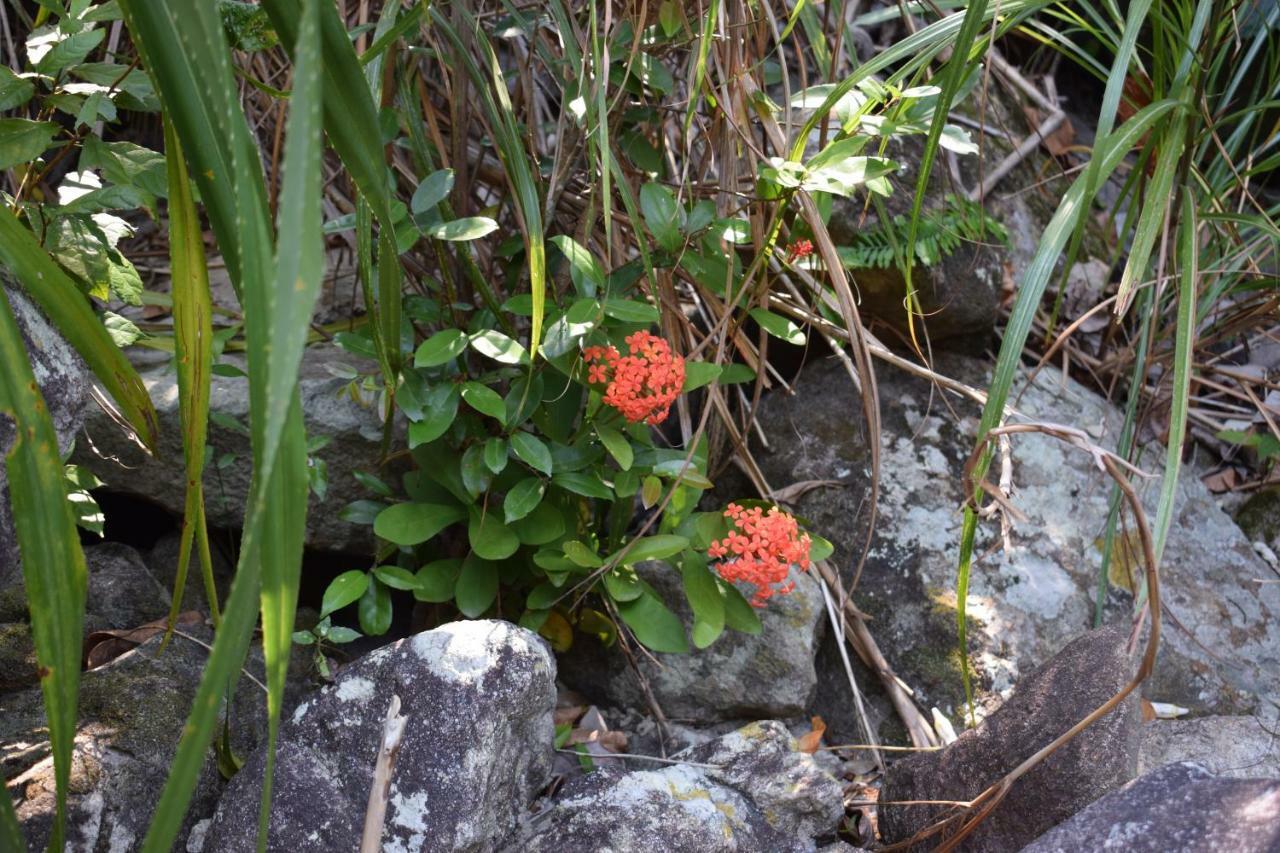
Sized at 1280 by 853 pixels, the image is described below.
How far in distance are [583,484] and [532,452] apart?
103mm

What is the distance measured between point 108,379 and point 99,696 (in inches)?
25.4

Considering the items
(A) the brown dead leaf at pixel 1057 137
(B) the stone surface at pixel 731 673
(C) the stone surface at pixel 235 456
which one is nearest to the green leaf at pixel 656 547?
(B) the stone surface at pixel 731 673

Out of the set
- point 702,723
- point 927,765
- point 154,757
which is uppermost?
point 154,757

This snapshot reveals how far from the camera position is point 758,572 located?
1.62 m

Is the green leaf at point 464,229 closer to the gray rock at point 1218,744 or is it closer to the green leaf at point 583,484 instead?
the green leaf at point 583,484

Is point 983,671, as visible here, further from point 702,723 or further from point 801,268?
point 801,268

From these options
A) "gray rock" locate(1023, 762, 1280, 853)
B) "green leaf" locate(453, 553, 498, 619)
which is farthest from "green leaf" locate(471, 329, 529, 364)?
"gray rock" locate(1023, 762, 1280, 853)

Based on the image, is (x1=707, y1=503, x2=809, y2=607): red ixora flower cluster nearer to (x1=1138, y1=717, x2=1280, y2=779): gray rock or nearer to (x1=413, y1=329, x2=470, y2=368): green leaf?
(x1=413, y1=329, x2=470, y2=368): green leaf

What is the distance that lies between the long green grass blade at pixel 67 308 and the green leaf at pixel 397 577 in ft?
1.94

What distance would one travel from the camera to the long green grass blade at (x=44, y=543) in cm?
83

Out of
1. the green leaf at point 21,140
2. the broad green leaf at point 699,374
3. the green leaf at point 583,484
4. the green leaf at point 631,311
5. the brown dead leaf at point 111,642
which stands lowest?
the brown dead leaf at point 111,642

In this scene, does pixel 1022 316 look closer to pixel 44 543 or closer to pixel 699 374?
pixel 699 374

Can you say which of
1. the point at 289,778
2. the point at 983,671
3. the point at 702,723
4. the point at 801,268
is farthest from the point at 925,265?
the point at 289,778

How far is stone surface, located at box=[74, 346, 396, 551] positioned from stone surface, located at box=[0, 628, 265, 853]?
0.33 m
